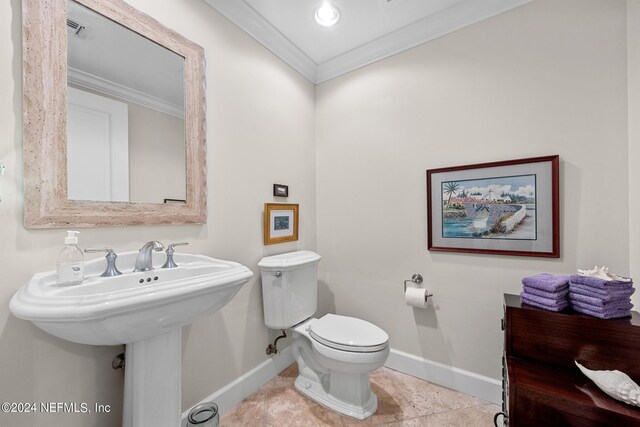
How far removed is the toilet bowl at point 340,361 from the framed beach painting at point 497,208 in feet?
2.53

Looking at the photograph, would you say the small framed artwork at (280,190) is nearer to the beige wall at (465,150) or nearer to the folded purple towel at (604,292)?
the beige wall at (465,150)

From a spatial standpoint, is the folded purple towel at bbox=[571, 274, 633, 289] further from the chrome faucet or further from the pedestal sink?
the chrome faucet

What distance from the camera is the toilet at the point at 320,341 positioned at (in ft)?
4.97

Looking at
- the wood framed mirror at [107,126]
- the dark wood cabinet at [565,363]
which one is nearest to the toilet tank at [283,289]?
the wood framed mirror at [107,126]

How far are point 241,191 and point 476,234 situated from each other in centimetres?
153

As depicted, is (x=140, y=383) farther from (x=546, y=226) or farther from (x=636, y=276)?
(x=636, y=276)

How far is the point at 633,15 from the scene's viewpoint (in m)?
1.31

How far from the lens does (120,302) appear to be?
76 cm

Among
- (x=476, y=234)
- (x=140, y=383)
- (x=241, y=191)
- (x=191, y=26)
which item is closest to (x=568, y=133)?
(x=476, y=234)

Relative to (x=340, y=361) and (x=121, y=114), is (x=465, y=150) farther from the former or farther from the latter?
(x=121, y=114)

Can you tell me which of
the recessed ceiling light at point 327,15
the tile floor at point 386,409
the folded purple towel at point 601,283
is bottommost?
the tile floor at point 386,409

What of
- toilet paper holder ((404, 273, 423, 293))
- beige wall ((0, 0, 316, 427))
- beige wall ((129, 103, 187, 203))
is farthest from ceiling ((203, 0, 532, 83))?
toilet paper holder ((404, 273, 423, 293))

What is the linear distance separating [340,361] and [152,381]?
912mm

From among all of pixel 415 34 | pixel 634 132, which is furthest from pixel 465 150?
pixel 415 34
